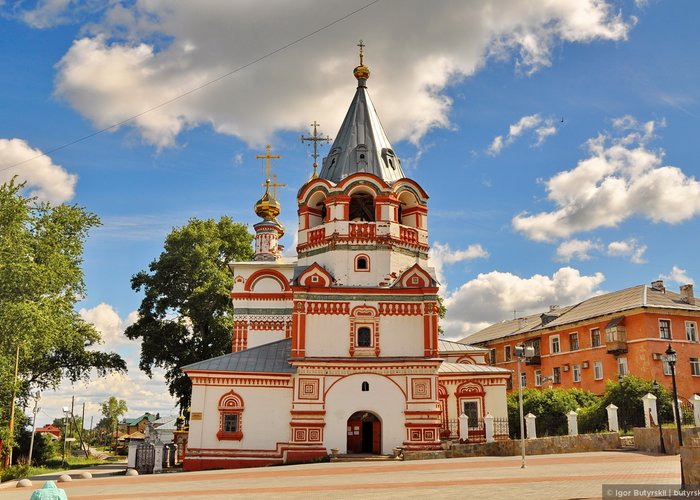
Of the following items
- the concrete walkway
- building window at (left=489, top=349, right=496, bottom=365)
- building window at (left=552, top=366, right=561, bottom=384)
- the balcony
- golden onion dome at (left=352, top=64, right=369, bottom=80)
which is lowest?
the concrete walkway

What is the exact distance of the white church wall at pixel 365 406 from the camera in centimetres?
2578

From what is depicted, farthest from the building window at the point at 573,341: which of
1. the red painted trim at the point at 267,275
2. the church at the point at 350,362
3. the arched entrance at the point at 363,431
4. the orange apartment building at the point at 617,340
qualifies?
the arched entrance at the point at 363,431

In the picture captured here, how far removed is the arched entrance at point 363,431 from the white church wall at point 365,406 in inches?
24.9

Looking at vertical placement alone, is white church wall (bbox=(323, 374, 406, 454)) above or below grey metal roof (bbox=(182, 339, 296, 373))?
below

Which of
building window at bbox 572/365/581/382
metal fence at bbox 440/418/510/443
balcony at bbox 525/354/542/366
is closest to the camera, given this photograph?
metal fence at bbox 440/418/510/443

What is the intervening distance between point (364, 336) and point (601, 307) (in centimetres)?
2054

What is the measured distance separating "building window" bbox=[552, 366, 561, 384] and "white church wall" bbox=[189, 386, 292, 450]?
23.0 metres

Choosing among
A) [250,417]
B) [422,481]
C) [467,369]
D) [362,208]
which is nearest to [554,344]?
[467,369]

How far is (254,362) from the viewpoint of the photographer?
27.7 metres

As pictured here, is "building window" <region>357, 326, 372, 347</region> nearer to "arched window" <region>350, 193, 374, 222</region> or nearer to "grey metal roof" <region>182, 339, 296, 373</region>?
"grey metal roof" <region>182, 339, 296, 373</region>

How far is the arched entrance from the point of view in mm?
26531

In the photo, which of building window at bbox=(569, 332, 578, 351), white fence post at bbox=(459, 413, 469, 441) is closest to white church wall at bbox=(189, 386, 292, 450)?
→ white fence post at bbox=(459, 413, 469, 441)

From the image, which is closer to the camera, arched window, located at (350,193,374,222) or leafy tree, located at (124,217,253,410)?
arched window, located at (350,193,374,222)

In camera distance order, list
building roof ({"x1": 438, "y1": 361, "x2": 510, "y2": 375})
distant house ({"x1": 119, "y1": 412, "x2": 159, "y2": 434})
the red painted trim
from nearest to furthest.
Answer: building roof ({"x1": 438, "y1": 361, "x2": 510, "y2": 375}) < the red painted trim < distant house ({"x1": 119, "y1": 412, "x2": 159, "y2": 434})
